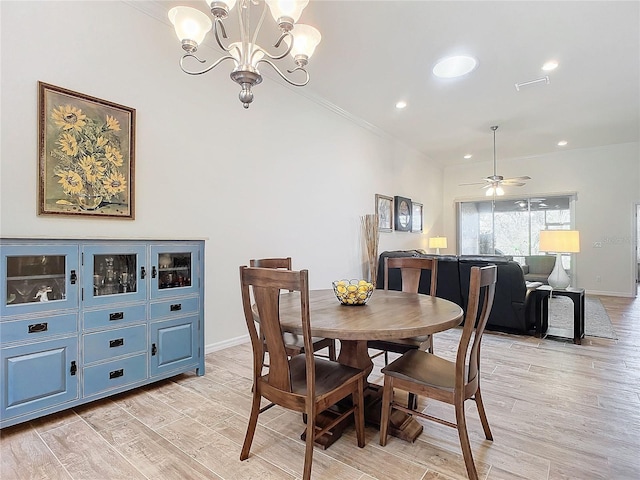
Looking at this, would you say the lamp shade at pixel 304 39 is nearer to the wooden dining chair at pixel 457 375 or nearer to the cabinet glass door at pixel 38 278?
the wooden dining chair at pixel 457 375

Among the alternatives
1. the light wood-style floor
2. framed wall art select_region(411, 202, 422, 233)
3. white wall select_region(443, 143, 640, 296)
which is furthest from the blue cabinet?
white wall select_region(443, 143, 640, 296)

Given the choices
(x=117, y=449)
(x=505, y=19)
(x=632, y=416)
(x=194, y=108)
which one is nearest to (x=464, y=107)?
(x=505, y=19)

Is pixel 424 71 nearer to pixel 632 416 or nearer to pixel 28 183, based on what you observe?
pixel 632 416

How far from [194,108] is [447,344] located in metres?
3.49

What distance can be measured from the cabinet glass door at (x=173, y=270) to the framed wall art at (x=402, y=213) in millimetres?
4499

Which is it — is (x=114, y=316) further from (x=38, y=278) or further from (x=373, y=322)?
(x=373, y=322)

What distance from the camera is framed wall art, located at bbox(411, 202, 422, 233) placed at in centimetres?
722

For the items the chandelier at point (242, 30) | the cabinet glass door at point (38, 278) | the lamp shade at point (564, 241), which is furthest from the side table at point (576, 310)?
the cabinet glass door at point (38, 278)

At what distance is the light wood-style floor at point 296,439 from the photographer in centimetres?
165

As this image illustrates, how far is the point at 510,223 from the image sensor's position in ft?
26.6

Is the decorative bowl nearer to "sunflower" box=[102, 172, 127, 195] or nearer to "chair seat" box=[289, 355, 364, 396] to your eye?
"chair seat" box=[289, 355, 364, 396]

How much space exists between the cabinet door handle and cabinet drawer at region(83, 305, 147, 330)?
199 millimetres

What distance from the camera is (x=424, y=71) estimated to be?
3.91m

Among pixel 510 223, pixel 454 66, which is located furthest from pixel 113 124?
pixel 510 223
